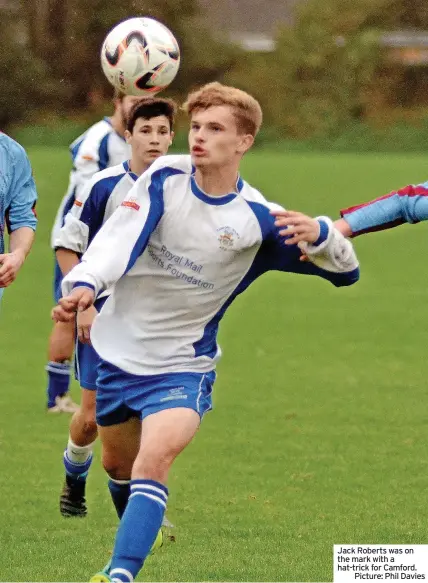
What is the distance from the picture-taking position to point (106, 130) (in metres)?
8.65

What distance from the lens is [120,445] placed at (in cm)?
606

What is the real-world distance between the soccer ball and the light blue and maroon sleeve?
2918 mm

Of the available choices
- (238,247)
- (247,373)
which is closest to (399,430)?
(247,373)

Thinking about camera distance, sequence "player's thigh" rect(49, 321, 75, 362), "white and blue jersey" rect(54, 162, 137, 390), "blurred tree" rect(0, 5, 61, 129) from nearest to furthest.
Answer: "white and blue jersey" rect(54, 162, 137, 390) → "player's thigh" rect(49, 321, 75, 362) → "blurred tree" rect(0, 5, 61, 129)

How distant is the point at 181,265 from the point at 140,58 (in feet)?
8.51

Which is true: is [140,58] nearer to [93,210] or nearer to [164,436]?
[93,210]

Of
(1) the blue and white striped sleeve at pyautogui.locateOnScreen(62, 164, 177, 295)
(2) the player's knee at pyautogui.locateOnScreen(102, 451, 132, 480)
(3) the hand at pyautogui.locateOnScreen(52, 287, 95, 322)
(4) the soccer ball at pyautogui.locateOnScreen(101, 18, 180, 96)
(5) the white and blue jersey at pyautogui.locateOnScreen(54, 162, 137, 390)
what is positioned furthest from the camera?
(4) the soccer ball at pyautogui.locateOnScreen(101, 18, 180, 96)

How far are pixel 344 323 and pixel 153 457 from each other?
928 cm

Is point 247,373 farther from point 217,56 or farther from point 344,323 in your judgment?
Result: point 217,56

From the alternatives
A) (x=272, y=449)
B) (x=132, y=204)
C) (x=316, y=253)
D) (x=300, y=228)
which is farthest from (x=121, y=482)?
(x=272, y=449)

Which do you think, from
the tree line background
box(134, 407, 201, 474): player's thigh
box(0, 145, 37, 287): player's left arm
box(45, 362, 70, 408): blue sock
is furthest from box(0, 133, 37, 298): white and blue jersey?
the tree line background

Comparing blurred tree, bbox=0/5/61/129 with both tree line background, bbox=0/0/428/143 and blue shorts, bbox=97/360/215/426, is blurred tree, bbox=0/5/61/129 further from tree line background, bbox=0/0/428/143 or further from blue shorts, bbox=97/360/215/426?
blue shorts, bbox=97/360/215/426

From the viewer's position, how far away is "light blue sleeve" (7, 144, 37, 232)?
7.00 metres

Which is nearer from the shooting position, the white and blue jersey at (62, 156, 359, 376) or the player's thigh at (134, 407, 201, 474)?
the player's thigh at (134, 407, 201, 474)
